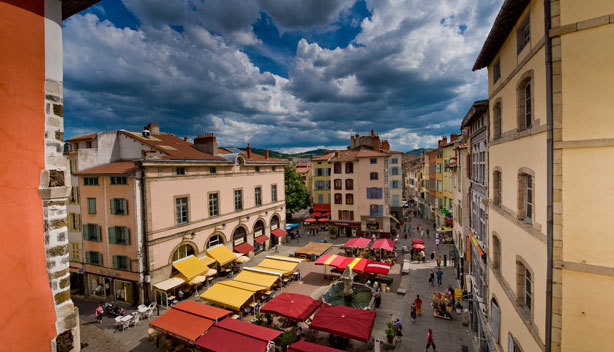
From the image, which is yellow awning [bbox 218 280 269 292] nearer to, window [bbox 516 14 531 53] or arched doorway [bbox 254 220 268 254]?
arched doorway [bbox 254 220 268 254]

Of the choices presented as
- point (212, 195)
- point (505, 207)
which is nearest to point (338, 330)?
point (505, 207)

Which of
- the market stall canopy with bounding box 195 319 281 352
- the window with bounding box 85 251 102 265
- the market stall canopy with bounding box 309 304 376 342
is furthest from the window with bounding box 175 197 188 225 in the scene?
the market stall canopy with bounding box 309 304 376 342

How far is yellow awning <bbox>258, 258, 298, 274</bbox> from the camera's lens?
66.0 feet

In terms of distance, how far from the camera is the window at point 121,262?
1905 cm

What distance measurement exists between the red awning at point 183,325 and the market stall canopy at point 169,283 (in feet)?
15.2

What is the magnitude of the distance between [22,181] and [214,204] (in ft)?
71.5

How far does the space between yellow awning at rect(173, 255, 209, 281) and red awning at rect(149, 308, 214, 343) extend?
19.4ft

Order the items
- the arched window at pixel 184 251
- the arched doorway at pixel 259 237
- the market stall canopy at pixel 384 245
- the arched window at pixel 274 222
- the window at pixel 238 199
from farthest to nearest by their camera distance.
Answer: the arched window at pixel 274 222
the arched doorway at pixel 259 237
the window at pixel 238 199
the market stall canopy at pixel 384 245
the arched window at pixel 184 251

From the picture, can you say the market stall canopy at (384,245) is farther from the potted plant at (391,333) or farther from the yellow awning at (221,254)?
the yellow awning at (221,254)

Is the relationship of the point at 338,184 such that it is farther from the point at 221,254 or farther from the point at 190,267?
the point at 190,267

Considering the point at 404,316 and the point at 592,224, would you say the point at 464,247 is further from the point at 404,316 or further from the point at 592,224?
the point at 592,224

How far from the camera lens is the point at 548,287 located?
19.9 ft

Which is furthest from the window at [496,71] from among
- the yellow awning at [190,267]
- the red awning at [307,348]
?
the yellow awning at [190,267]

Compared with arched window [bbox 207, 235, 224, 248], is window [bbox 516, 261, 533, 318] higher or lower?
higher
